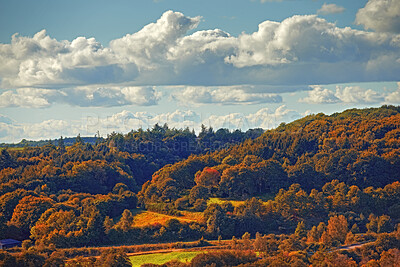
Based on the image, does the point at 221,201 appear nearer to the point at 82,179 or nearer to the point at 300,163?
the point at 300,163

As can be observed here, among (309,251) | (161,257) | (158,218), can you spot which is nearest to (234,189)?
(158,218)

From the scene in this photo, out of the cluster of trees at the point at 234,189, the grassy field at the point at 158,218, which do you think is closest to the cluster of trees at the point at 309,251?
the cluster of trees at the point at 234,189

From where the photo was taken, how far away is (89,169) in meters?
117

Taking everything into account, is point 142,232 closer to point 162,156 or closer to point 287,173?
point 287,173

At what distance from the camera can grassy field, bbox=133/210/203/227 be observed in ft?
297

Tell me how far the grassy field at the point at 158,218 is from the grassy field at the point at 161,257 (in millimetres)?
12932

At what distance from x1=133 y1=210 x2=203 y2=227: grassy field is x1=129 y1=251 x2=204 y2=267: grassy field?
12.9 meters

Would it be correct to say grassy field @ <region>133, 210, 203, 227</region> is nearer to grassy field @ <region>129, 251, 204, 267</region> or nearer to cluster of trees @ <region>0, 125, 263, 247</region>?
cluster of trees @ <region>0, 125, 263, 247</region>

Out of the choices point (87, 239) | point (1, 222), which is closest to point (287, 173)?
point (87, 239)

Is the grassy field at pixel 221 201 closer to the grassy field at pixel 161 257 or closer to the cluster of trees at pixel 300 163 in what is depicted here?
the cluster of trees at pixel 300 163

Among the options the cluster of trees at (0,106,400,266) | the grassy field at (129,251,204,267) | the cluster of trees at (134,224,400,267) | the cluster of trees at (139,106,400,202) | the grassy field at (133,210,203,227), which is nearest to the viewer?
the cluster of trees at (134,224,400,267)

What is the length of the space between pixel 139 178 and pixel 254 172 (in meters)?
38.4

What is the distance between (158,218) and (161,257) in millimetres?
Result: 20181

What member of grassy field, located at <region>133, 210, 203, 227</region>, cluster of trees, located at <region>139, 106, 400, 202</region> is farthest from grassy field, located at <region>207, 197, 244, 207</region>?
grassy field, located at <region>133, 210, 203, 227</region>
